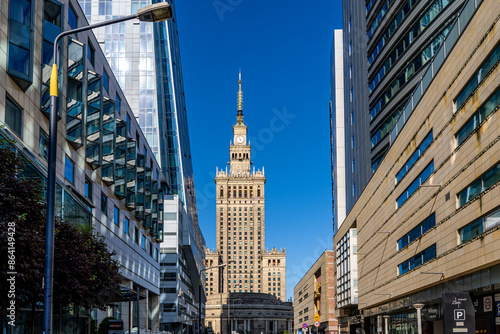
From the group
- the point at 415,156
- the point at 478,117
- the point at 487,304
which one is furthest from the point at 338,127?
the point at 478,117

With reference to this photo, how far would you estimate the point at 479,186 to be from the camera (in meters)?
25.4

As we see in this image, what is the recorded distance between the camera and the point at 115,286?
94.3 ft

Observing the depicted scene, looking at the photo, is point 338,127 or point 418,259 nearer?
point 418,259

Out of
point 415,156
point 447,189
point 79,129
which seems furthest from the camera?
point 415,156

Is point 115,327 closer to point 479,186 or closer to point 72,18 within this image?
point 479,186

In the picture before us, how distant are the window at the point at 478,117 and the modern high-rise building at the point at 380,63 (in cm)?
1217

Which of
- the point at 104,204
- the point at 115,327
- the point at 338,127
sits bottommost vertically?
the point at 115,327

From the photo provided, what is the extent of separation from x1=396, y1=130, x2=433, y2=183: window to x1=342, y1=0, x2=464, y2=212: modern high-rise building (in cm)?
419

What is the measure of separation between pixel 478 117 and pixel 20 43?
18690 mm

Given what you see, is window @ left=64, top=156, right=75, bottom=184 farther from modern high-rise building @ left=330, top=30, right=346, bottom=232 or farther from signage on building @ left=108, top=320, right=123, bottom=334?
modern high-rise building @ left=330, top=30, right=346, bottom=232

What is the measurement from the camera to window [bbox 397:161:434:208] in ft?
111

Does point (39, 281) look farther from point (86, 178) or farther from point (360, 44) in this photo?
point (360, 44)

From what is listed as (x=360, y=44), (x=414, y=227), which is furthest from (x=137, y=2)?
(x=414, y=227)

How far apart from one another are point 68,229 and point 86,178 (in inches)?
621
